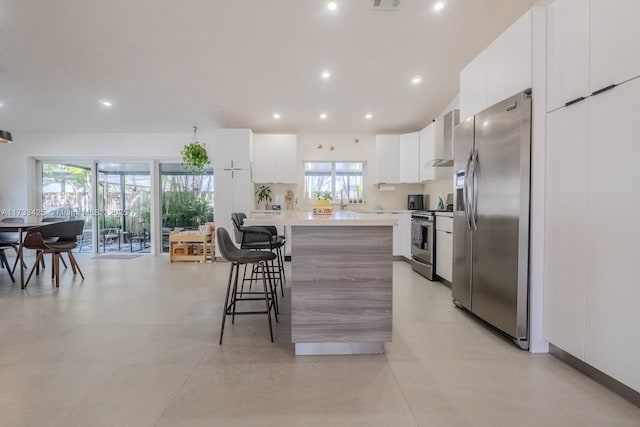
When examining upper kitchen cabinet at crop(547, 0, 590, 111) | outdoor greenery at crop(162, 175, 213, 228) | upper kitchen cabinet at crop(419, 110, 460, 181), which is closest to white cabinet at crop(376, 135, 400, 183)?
upper kitchen cabinet at crop(419, 110, 460, 181)

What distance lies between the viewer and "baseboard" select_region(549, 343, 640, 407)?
5.39 ft

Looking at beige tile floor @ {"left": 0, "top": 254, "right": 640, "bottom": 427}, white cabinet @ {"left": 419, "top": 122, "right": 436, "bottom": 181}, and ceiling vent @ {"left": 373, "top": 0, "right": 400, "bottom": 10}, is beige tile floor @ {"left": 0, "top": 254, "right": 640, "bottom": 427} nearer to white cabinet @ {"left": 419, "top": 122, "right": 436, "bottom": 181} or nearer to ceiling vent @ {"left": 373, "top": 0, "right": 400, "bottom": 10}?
white cabinet @ {"left": 419, "top": 122, "right": 436, "bottom": 181}

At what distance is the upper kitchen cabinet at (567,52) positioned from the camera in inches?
74.5

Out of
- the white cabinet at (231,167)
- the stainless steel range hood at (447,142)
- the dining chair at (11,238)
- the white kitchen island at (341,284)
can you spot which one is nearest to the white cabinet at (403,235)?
the stainless steel range hood at (447,142)

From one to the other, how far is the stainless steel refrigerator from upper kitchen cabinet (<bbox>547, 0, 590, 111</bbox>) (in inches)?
7.3

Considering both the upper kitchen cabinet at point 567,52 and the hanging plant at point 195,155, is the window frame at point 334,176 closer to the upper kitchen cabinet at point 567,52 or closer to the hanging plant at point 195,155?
the hanging plant at point 195,155

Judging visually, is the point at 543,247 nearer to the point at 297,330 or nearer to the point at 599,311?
the point at 599,311

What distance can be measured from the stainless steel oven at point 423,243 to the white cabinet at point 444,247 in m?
0.10

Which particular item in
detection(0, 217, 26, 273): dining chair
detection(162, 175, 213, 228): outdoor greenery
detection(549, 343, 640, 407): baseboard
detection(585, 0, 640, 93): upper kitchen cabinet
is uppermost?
detection(585, 0, 640, 93): upper kitchen cabinet

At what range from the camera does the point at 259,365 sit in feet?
6.68

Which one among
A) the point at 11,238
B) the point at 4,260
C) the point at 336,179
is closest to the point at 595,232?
the point at 336,179

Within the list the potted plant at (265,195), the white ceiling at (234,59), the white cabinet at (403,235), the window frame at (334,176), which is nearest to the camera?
the white ceiling at (234,59)

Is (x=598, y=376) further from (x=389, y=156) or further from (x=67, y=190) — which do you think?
(x=67, y=190)

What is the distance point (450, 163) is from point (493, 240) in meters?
2.69
